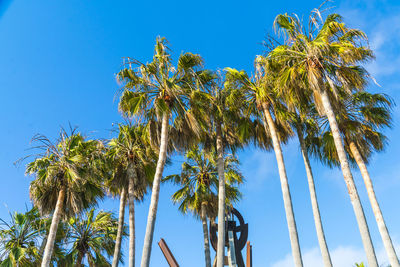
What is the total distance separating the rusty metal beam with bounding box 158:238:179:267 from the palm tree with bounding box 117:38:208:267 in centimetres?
340

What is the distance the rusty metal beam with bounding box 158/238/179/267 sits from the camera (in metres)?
15.1

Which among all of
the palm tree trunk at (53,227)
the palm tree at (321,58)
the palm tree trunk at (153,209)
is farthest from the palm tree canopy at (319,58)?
the palm tree trunk at (53,227)

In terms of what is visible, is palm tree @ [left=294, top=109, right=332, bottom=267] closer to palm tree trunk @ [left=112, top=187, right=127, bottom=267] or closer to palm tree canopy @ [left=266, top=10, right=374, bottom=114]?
palm tree canopy @ [left=266, top=10, right=374, bottom=114]

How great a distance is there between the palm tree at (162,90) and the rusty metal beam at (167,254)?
3.40 meters

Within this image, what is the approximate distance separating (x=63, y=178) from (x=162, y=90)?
21.7ft

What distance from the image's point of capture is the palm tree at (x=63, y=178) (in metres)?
17.0

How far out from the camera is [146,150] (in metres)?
19.0

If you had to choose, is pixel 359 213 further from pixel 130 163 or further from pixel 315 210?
pixel 130 163

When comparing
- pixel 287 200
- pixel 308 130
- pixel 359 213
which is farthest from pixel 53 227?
pixel 308 130

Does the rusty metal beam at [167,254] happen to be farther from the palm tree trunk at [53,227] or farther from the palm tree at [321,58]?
the palm tree at [321,58]

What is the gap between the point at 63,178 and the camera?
57.3 feet

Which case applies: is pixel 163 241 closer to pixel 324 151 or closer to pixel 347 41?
pixel 324 151

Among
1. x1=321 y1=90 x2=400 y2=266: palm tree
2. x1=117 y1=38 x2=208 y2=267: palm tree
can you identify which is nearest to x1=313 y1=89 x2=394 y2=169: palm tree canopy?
x1=321 y1=90 x2=400 y2=266: palm tree

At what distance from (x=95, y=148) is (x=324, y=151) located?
12422 mm
